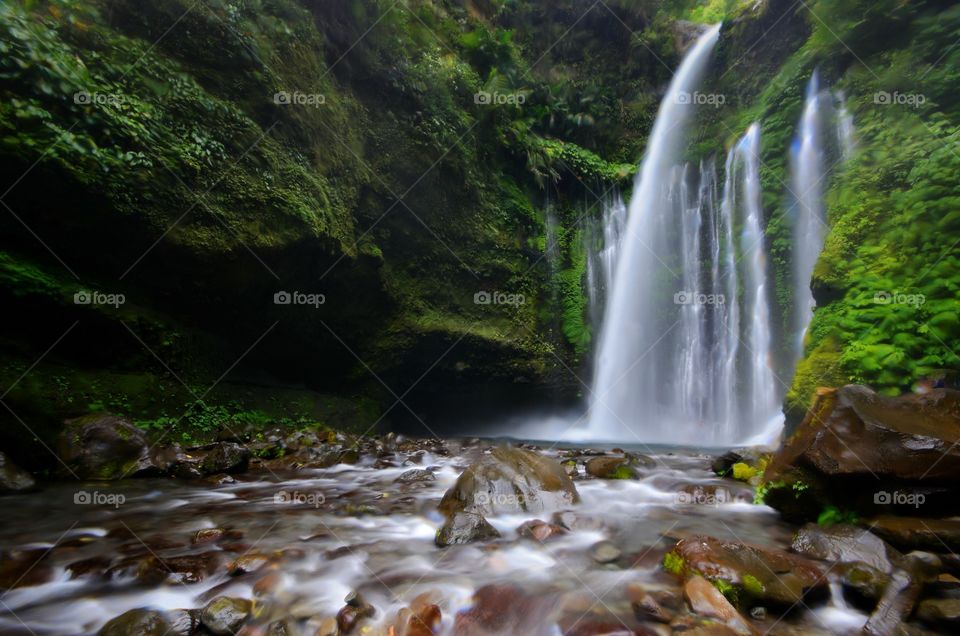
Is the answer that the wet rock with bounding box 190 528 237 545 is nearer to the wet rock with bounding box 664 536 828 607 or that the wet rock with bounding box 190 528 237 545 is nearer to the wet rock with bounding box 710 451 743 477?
the wet rock with bounding box 664 536 828 607

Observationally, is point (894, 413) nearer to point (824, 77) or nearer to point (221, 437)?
point (221, 437)

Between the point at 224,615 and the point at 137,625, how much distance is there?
39 cm

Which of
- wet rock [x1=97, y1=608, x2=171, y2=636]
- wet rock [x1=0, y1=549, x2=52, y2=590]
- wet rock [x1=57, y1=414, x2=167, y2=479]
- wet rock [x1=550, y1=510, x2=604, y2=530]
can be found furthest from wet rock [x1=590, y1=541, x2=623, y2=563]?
wet rock [x1=57, y1=414, x2=167, y2=479]

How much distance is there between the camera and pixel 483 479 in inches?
172

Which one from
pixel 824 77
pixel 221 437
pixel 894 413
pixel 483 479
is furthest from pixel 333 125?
pixel 824 77

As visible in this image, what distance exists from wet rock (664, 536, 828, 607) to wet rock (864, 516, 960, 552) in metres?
0.68

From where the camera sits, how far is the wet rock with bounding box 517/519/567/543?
3.67 meters

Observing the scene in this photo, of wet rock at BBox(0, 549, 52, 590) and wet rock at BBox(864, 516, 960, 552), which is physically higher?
wet rock at BBox(864, 516, 960, 552)

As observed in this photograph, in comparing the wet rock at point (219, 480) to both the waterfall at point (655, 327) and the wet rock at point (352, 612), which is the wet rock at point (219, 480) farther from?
the waterfall at point (655, 327)

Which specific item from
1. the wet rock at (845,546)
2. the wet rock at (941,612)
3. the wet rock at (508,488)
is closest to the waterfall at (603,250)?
the wet rock at (508,488)

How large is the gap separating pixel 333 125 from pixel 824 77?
1184 centimetres

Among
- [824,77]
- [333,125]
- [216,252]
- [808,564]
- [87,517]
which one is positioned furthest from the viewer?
[824,77]

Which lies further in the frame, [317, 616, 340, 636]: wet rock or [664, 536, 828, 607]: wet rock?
[664, 536, 828, 607]: wet rock

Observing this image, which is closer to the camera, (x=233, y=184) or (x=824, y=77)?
(x=233, y=184)
